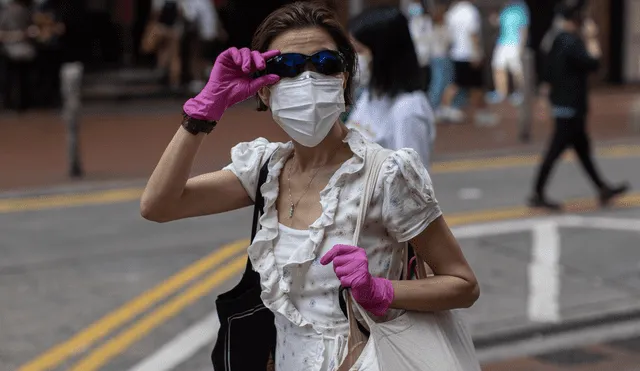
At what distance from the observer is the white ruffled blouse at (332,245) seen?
2.91 m

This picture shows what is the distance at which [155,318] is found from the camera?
7.04m

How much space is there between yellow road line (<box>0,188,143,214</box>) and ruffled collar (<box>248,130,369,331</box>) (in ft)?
27.2

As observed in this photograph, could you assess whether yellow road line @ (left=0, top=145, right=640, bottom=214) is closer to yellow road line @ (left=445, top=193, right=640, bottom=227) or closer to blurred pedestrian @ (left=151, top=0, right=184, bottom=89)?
yellow road line @ (left=445, top=193, right=640, bottom=227)

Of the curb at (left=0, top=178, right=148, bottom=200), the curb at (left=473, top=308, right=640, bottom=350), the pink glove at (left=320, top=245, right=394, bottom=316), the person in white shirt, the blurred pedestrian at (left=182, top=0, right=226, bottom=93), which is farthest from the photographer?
the blurred pedestrian at (left=182, top=0, right=226, bottom=93)

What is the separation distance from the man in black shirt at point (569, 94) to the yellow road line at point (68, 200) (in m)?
4.25

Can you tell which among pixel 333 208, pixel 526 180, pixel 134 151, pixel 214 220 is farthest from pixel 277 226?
pixel 134 151

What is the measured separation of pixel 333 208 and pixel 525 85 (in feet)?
40.8

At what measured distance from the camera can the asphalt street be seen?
21.8ft

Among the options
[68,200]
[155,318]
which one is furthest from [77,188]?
[155,318]

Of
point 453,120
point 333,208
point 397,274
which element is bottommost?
point 453,120

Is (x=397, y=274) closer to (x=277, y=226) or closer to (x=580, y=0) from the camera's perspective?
(x=277, y=226)

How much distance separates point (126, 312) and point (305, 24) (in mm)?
4539

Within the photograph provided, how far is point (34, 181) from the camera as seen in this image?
12391mm

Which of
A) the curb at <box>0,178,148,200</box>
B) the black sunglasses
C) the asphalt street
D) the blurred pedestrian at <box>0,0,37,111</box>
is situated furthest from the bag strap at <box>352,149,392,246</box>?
the blurred pedestrian at <box>0,0,37,111</box>
